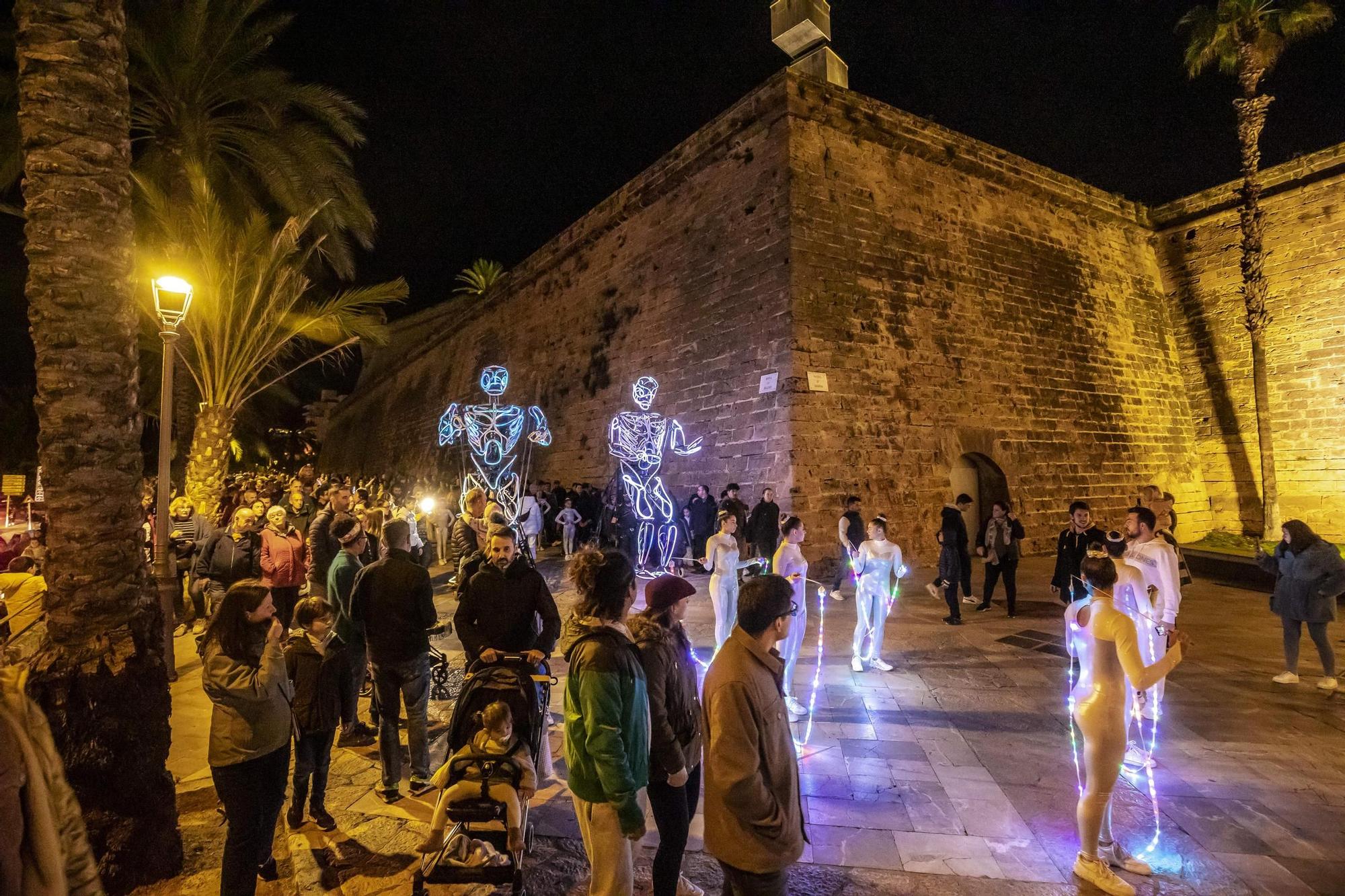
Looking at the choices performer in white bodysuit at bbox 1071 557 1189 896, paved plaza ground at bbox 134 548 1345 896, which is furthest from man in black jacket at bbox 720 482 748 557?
performer in white bodysuit at bbox 1071 557 1189 896

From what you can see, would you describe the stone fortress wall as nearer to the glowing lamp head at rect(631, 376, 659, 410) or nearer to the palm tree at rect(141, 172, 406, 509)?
the glowing lamp head at rect(631, 376, 659, 410)

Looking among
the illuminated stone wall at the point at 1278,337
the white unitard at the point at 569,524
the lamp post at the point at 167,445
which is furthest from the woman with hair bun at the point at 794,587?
the illuminated stone wall at the point at 1278,337

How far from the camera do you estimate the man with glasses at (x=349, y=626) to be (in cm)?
394

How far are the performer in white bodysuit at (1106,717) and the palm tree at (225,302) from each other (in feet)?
40.3

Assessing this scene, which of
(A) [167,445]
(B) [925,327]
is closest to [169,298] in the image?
(A) [167,445]

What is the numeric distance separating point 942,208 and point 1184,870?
1199cm

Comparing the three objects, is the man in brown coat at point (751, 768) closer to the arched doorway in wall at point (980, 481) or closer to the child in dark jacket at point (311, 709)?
the child in dark jacket at point (311, 709)

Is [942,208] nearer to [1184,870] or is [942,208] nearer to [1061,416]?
[1061,416]

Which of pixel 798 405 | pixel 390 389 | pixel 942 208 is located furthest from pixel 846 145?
pixel 390 389

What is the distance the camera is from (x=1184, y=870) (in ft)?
10.1

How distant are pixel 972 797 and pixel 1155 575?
249 centimetres

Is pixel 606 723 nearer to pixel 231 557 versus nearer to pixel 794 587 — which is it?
pixel 794 587

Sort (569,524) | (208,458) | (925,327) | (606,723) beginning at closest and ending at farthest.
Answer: (606,723), (208,458), (925,327), (569,524)

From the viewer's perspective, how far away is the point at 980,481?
12.2 metres
